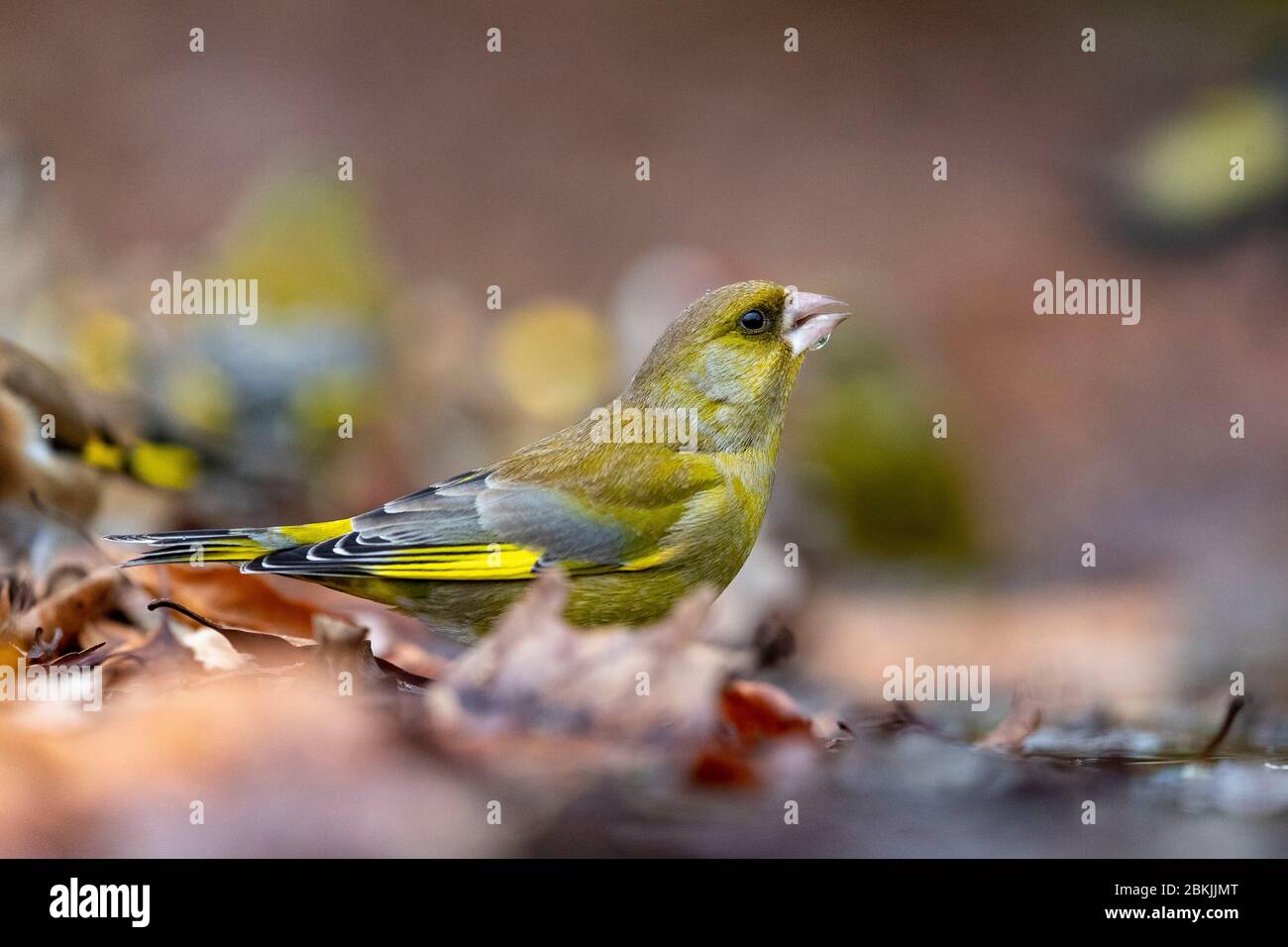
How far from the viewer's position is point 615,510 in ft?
7.77

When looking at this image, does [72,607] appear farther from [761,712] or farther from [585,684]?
[761,712]

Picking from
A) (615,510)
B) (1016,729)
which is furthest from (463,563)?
(1016,729)

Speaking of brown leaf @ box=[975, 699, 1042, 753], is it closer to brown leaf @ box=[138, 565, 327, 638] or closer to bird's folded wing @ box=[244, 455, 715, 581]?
bird's folded wing @ box=[244, 455, 715, 581]

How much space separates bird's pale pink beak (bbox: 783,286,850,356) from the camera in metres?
2.52

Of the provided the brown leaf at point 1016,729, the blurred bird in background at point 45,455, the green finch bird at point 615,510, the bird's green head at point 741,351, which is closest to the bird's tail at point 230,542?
the green finch bird at point 615,510

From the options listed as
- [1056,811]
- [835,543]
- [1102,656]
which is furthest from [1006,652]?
[1056,811]

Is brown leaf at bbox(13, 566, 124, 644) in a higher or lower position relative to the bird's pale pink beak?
lower

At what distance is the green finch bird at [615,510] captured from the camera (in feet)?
7.39

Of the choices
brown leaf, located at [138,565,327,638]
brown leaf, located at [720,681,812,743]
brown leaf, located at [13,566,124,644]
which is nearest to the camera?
brown leaf, located at [720,681,812,743]

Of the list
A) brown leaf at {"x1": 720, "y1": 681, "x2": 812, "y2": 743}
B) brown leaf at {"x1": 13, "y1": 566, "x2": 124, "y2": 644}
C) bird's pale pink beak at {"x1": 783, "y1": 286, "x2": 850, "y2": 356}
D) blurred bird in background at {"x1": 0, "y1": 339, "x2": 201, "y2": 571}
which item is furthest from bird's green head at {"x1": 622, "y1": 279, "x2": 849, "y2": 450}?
blurred bird in background at {"x1": 0, "y1": 339, "x2": 201, "y2": 571}

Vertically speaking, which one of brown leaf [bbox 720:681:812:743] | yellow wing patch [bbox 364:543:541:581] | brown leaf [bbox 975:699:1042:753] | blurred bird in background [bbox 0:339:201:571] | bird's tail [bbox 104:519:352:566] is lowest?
brown leaf [bbox 975:699:1042:753]

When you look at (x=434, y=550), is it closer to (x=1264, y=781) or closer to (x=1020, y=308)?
(x=1264, y=781)

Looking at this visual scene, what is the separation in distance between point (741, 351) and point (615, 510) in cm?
43

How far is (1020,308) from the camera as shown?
4.35 metres
